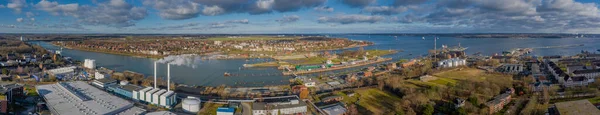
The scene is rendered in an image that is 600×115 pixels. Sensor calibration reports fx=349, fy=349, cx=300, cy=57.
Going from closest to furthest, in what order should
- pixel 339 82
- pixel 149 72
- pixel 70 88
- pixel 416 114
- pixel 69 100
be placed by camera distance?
pixel 416 114
pixel 69 100
pixel 70 88
pixel 339 82
pixel 149 72

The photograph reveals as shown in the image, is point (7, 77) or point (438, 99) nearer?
point (438, 99)

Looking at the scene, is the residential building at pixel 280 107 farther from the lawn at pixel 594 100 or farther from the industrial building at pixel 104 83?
the lawn at pixel 594 100

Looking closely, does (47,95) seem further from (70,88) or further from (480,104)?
(480,104)

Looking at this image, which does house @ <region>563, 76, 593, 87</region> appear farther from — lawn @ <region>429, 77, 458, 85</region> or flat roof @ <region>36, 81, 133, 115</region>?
flat roof @ <region>36, 81, 133, 115</region>

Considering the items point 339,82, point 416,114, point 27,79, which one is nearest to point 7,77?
point 27,79

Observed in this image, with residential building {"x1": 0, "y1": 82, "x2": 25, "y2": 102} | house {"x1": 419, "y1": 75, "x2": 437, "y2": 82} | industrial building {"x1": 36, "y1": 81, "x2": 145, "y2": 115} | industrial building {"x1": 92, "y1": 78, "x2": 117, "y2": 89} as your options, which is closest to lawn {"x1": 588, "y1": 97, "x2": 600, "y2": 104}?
house {"x1": 419, "y1": 75, "x2": 437, "y2": 82}

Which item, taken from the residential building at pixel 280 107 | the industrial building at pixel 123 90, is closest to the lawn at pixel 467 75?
the residential building at pixel 280 107

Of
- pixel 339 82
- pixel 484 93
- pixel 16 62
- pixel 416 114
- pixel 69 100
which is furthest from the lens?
pixel 16 62
